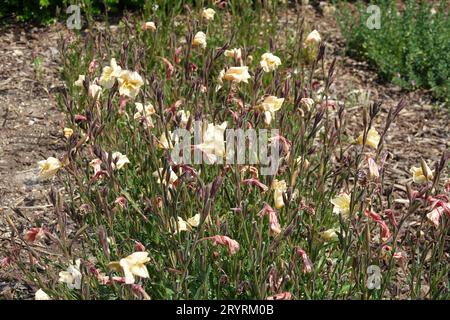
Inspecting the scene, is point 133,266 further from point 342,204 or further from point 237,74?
point 237,74

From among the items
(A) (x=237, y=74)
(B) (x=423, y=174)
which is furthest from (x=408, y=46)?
(B) (x=423, y=174)

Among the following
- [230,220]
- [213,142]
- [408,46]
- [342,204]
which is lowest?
[230,220]

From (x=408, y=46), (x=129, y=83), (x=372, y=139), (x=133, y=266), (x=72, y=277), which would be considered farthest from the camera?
(x=408, y=46)

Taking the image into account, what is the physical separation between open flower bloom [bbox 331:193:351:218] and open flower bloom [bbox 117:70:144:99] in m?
1.01

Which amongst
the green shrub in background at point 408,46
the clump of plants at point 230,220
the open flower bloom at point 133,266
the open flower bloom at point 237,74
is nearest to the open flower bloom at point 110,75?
the clump of plants at point 230,220

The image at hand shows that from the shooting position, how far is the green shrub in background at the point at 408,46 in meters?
4.95

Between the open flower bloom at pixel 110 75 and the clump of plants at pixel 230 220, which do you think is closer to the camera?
the clump of plants at pixel 230 220

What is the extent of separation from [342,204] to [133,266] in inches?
36.5

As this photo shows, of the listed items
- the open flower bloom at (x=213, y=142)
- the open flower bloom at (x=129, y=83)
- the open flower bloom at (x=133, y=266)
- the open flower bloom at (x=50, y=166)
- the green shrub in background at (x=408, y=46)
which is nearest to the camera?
the open flower bloom at (x=133, y=266)

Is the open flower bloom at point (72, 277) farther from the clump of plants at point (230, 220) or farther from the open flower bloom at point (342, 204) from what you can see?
the open flower bloom at point (342, 204)

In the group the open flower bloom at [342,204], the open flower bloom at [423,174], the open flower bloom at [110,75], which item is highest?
the open flower bloom at [110,75]

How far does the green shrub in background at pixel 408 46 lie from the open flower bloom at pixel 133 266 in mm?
3105

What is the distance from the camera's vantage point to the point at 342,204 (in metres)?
2.83
